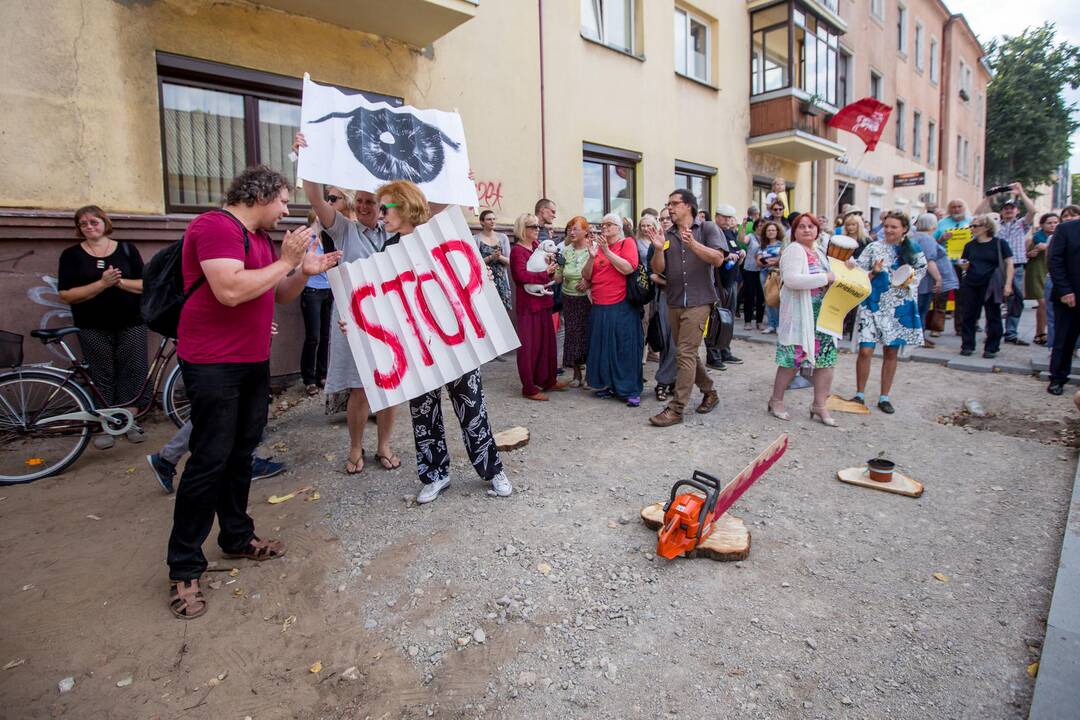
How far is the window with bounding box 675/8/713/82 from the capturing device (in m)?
12.6

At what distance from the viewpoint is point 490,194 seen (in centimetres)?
890

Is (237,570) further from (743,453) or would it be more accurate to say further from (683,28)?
(683,28)

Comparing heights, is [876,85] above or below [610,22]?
above

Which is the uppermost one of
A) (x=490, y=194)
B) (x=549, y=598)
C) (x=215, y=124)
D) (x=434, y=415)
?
(x=215, y=124)

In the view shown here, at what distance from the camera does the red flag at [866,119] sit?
10984mm

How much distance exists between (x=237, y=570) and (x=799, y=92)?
15.3 metres

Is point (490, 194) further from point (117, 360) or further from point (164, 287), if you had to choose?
point (164, 287)

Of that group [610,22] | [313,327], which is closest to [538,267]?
[313,327]

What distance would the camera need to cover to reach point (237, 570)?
3.16 metres

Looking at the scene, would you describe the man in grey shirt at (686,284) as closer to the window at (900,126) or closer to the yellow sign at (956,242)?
the yellow sign at (956,242)

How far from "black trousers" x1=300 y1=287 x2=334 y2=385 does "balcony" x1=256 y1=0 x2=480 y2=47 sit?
3.27 meters

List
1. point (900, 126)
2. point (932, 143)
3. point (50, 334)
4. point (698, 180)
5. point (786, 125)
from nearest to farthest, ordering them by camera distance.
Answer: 1. point (50, 334)
2. point (698, 180)
3. point (786, 125)
4. point (900, 126)
5. point (932, 143)

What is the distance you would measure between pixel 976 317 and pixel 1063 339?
6.33ft

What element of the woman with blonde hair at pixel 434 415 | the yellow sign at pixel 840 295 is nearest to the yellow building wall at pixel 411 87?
the woman with blonde hair at pixel 434 415
